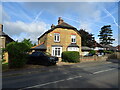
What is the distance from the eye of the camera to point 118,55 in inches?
1173

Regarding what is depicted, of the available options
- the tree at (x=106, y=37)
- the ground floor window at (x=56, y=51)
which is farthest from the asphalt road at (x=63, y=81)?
the tree at (x=106, y=37)

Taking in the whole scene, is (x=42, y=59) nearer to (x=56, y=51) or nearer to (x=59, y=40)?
(x=56, y=51)

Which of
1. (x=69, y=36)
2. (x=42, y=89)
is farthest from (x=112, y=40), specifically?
(x=42, y=89)

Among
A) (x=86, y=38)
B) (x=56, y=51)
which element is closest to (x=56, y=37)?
(x=56, y=51)

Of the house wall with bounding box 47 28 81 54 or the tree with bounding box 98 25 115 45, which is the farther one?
the tree with bounding box 98 25 115 45

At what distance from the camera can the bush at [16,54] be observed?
10.5 m

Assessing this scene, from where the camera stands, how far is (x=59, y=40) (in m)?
22.5

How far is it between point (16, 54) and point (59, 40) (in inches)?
509

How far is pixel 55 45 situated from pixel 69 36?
13.9ft

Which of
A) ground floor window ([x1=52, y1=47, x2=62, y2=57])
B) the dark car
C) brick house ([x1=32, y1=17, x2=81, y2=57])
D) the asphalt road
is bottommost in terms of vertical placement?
the asphalt road

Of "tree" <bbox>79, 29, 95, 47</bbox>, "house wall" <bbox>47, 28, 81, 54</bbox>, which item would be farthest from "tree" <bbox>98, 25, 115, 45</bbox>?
"house wall" <bbox>47, 28, 81, 54</bbox>

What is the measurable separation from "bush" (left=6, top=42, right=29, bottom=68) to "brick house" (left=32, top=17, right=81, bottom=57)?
384 inches

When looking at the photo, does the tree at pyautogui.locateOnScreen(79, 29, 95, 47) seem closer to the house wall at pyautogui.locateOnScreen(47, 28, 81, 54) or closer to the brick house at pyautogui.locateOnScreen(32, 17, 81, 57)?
the brick house at pyautogui.locateOnScreen(32, 17, 81, 57)

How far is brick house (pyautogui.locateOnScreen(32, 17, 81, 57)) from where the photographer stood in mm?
21516
